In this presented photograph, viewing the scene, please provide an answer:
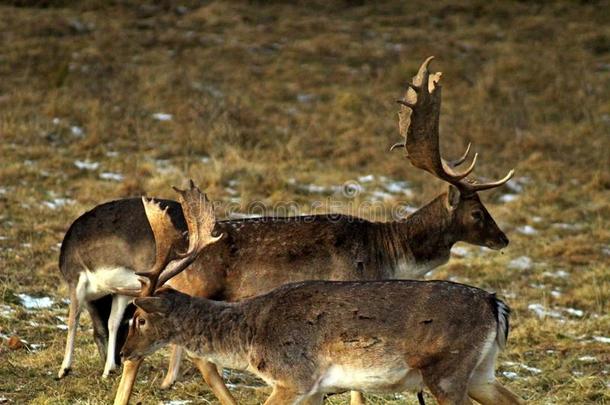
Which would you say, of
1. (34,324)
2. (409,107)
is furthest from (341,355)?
(34,324)

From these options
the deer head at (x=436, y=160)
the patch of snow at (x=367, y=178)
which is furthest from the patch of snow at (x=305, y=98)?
the deer head at (x=436, y=160)

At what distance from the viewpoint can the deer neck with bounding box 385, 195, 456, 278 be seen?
9758mm

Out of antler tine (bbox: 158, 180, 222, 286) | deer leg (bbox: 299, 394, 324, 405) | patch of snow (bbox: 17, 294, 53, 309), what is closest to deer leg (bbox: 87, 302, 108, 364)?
patch of snow (bbox: 17, 294, 53, 309)

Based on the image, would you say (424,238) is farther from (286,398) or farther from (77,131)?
(77,131)

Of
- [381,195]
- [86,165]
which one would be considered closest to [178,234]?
[381,195]

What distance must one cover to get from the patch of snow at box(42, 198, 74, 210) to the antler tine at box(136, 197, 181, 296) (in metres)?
7.46

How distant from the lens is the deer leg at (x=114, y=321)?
31.8ft

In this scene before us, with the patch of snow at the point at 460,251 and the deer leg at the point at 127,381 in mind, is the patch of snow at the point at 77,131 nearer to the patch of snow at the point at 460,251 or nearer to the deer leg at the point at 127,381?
the patch of snow at the point at 460,251

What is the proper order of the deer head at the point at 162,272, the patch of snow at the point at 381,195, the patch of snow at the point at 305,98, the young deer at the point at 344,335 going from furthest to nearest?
the patch of snow at the point at 305,98 < the patch of snow at the point at 381,195 < the deer head at the point at 162,272 < the young deer at the point at 344,335

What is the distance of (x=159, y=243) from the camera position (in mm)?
8047

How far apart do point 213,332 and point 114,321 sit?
2.48 m

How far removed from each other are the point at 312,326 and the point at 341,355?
0.91ft

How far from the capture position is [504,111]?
68.9 ft

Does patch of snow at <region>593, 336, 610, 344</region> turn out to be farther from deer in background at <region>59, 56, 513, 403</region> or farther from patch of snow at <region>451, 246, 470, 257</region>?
patch of snow at <region>451, 246, 470, 257</region>
